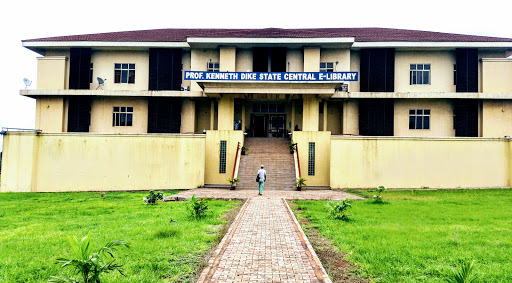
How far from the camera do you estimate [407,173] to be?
1892cm

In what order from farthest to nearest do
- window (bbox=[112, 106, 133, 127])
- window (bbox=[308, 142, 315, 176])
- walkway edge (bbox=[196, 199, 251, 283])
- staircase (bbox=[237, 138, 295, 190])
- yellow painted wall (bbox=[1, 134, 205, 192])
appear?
window (bbox=[112, 106, 133, 127]) → window (bbox=[308, 142, 315, 176]) → yellow painted wall (bbox=[1, 134, 205, 192]) → staircase (bbox=[237, 138, 295, 190]) → walkway edge (bbox=[196, 199, 251, 283])

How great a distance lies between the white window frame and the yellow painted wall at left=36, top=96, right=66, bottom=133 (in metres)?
26.4

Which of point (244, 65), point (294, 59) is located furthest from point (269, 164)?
point (294, 59)

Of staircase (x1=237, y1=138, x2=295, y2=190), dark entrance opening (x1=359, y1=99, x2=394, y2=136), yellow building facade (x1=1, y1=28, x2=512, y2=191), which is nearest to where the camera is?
staircase (x1=237, y1=138, x2=295, y2=190)

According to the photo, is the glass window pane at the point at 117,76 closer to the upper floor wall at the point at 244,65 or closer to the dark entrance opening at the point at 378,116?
the upper floor wall at the point at 244,65

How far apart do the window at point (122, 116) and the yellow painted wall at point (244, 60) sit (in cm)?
905

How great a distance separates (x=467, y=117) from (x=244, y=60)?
17042mm

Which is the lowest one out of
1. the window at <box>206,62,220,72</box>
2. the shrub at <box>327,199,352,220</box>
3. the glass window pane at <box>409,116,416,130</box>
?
the shrub at <box>327,199,352,220</box>

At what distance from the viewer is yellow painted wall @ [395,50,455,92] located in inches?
985

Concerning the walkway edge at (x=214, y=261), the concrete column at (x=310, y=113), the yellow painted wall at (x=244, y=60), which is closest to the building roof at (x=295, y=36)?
the yellow painted wall at (x=244, y=60)

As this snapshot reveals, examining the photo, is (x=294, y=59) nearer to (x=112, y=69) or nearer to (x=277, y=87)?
(x=277, y=87)

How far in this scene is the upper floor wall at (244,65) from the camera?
25.0 metres

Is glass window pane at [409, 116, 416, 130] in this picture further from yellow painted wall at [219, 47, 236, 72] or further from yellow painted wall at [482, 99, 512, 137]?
yellow painted wall at [219, 47, 236, 72]

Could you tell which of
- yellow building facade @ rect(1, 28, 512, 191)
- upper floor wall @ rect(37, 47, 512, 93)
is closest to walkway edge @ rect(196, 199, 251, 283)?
yellow building facade @ rect(1, 28, 512, 191)
